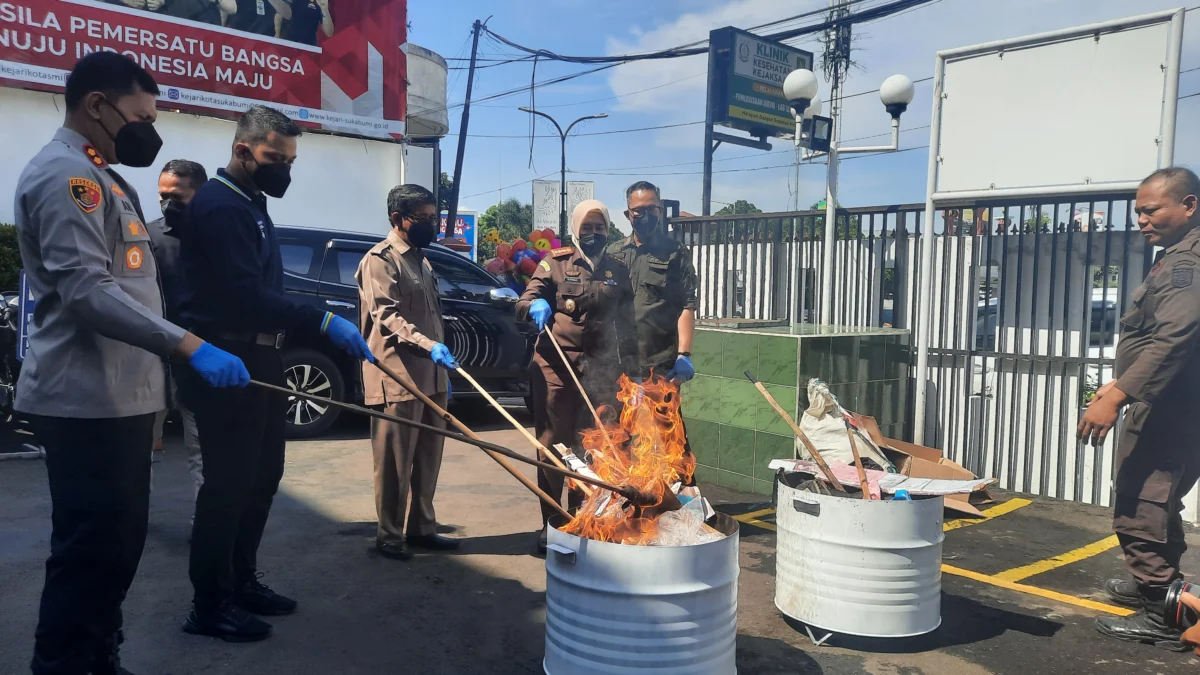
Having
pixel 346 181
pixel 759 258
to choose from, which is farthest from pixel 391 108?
pixel 759 258

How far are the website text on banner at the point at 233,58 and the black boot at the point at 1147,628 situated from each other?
A: 12261mm

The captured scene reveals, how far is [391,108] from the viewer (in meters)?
14.6

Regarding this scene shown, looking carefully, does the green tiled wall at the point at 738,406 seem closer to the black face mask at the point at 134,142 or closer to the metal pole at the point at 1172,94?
the metal pole at the point at 1172,94

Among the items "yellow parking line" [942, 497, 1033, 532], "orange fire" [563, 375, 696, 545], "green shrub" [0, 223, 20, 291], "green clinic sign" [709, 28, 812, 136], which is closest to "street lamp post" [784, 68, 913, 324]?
"yellow parking line" [942, 497, 1033, 532]

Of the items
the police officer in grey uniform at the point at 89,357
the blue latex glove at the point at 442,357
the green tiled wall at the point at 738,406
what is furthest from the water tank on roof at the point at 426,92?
the police officer in grey uniform at the point at 89,357

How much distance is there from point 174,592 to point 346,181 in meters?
11.2

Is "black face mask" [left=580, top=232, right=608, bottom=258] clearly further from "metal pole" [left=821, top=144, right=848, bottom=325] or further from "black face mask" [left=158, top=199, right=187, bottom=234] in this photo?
"metal pole" [left=821, top=144, right=848, bottom=325]

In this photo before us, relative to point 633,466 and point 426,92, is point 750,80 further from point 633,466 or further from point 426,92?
point 633,466

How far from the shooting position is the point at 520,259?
11586mm

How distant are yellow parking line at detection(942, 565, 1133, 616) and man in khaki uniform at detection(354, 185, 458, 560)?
300 centimetres

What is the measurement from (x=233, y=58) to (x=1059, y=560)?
12.9 m

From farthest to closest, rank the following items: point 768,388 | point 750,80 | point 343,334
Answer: point 750,80 → point 768,388 → point 343,334

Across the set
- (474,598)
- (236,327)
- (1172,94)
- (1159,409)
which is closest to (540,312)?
(474,598)

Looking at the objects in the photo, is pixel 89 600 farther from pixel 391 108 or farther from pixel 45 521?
pixel 391 108
